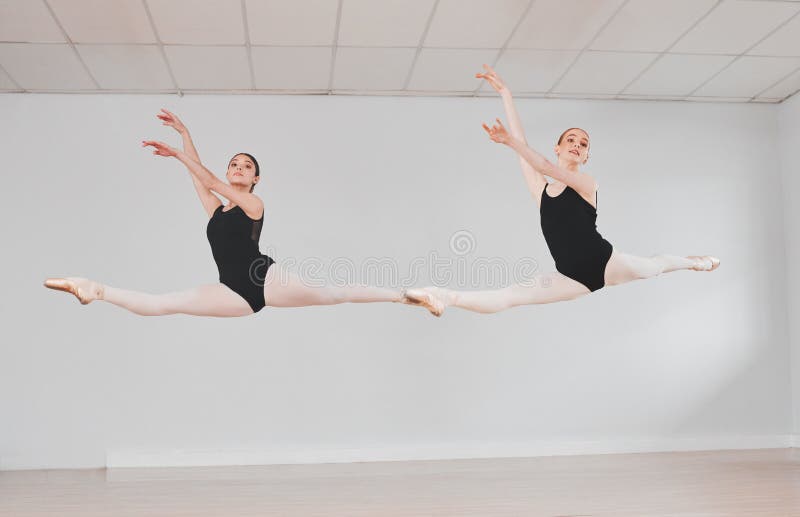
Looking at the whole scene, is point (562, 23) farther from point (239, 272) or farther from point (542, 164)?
point (239, 272)

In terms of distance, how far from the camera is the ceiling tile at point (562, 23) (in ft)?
14.2

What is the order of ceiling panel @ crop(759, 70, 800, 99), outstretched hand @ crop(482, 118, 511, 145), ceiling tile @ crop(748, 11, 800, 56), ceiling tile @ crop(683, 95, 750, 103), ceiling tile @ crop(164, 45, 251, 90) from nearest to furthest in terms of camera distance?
outstretched hand @ crop(482, 118, 511, 145)
ceiling tile @ crop(748, 11, 800, 56)
ceiling tile @ crop(164, 45, 251, 90)
ceiling panel @ crop(759, 70, 800, 99)
ceiling tile @ crop(683, 95, 750, 103)

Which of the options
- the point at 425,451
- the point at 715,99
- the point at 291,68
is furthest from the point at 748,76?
the point at 425,451

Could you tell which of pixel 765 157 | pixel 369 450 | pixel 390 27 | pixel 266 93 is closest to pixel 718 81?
pixel 765 157

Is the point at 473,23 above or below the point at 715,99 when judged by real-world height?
above

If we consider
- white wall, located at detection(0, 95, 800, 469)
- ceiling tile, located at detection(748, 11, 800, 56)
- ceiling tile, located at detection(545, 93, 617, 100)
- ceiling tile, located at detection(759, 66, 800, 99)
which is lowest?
white wall, located at detection(0, 95, 800, 469)

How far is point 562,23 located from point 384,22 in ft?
3.85

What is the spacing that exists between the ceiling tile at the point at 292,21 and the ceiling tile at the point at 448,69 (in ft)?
2.47

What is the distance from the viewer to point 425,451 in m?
5.20

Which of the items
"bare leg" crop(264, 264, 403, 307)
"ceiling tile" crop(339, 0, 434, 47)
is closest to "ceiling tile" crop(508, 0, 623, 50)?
"ceiling tile" crop(339, 0, 434, 47)

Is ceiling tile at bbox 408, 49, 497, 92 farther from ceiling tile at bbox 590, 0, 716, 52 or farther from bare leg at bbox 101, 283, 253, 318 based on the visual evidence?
bare leg at bbox 101, 283, 253, 318

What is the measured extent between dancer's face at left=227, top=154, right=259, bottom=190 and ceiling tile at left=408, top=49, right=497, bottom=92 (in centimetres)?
149

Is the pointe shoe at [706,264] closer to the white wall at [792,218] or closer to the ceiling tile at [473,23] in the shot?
the white wall at [792,218]

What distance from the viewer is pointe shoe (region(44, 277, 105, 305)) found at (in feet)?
12.2
